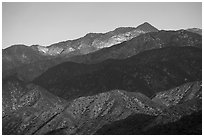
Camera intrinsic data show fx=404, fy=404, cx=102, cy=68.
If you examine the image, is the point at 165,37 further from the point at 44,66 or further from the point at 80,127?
the point at 80,127

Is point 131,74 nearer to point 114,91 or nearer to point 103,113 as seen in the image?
point 114,91

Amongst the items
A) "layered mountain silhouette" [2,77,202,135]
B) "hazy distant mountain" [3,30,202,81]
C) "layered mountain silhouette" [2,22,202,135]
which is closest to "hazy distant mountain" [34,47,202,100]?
"layered mountain silhouette" [2,22,202,135]

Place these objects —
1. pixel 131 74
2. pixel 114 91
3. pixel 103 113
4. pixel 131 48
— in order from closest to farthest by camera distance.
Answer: pixel 103 113, pixel 114 91, pixel 131 74, pixel 131 48

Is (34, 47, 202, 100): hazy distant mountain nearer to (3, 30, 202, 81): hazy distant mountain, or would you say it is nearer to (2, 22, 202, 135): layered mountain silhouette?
(2, 22, 202, 135): layered mountain silhouette

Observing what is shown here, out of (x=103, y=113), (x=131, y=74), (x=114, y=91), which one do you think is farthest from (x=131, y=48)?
(x=103, y=113)

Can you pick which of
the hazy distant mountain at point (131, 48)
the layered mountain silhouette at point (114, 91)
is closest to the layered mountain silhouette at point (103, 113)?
the layered mountain silhouette at point (114, 91)

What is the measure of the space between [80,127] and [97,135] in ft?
34.0

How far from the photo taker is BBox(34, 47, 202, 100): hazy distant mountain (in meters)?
126

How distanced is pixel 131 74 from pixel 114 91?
1023 inches

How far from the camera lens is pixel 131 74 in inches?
5177

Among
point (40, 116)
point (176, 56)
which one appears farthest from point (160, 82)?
point (40, 116)

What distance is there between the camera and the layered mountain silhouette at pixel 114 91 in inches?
3489

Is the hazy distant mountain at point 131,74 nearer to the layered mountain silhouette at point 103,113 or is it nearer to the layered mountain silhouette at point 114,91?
the layered mountain silhouette at point 114,91

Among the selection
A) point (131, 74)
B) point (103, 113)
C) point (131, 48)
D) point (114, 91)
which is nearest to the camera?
point (103, 113)
